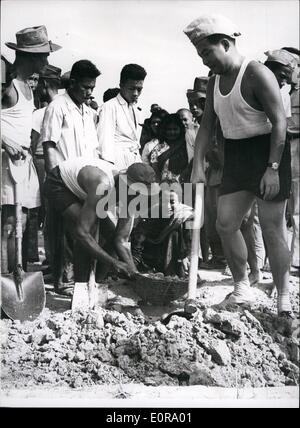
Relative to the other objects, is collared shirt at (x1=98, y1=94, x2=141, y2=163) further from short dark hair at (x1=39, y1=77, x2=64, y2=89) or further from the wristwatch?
the wristwatch

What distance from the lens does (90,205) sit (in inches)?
195

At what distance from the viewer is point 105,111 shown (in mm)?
5145

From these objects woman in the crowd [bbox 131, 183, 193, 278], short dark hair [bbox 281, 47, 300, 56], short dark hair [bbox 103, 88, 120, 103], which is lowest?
woman in the crowd [bbox 131, 183, 193, 278]

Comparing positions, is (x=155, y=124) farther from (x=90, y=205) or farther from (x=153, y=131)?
(x=90, y=205)

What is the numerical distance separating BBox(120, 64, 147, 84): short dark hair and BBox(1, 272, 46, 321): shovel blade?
1715mm

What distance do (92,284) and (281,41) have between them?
2.38 meters

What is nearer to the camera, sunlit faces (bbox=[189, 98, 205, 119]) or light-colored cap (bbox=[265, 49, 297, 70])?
light-colored cap (bbox=[265, 49, 297, 70])

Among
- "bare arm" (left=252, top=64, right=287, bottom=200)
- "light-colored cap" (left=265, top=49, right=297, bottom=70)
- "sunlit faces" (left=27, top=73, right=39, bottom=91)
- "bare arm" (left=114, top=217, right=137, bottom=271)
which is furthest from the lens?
"sunlit faces" (left=27, top=73, right=39, bottom=91)

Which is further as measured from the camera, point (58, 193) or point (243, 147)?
point (58, 193)

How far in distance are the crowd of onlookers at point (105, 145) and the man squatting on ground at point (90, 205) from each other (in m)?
0.08

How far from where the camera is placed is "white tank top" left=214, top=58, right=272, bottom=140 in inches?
183

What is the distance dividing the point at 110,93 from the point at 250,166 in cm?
127

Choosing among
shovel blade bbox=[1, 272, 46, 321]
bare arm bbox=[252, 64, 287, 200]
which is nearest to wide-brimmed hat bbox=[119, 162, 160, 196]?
bare arm bbox=[252, 64, 287, 200]

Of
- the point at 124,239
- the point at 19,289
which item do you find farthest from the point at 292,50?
the point at 19,289
